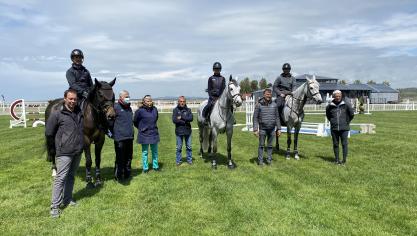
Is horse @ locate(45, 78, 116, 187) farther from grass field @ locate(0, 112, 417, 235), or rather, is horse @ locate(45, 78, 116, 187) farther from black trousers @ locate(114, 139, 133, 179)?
grass field @ locate(0, 112, 417, 235)

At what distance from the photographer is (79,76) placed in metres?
8.66

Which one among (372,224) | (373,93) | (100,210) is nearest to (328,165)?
(372,224)

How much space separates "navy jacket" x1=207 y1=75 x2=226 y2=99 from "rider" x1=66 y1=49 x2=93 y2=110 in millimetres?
3462

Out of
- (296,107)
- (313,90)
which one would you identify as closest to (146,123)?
(296,107)

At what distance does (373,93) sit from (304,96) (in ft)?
265

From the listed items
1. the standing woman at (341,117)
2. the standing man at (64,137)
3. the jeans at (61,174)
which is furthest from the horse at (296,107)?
the standing man at (64,137)

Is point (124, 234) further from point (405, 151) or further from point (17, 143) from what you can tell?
point (17, 143)

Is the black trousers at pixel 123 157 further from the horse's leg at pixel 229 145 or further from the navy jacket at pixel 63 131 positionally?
the horse's leg at pixel 229 145

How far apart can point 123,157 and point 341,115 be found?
6.76 m

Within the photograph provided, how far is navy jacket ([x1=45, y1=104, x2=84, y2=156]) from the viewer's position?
6.12 meters

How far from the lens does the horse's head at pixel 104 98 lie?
757 cm

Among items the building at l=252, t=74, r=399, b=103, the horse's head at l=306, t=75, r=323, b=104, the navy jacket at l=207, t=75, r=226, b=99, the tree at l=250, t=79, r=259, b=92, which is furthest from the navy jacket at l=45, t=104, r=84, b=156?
the tree at l=250, t=79, r=259, b=92

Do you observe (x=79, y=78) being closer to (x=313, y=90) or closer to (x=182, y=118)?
(x=182, y=118)

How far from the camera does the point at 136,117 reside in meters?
9.44
